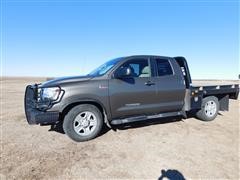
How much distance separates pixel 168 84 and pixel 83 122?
253cm

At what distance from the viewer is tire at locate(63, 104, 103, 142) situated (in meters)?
4.56

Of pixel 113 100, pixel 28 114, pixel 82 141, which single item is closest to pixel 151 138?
pixel 113 100

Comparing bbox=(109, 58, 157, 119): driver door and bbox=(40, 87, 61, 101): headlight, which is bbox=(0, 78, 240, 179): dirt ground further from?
bbox=(40, 87, 61, 101): headlight

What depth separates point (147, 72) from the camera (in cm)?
548

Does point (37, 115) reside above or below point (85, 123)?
above

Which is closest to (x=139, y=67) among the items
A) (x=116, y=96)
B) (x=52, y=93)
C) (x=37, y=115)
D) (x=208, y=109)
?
(x=116, y=96)

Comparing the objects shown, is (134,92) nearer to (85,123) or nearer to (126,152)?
(85,123)

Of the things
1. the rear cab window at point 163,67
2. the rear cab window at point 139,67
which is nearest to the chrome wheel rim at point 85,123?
the rear cab window at point 139,67

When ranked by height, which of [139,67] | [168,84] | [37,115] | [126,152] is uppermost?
[139,67]

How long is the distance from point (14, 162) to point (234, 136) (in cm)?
502

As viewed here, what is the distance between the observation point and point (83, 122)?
4.71 meters

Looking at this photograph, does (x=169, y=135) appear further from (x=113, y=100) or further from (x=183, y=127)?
(x=113, y=100)

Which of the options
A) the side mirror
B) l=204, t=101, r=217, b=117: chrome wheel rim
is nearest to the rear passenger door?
the side mirror

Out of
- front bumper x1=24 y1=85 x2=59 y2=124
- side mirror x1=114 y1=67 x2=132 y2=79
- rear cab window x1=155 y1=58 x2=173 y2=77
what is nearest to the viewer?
front bumper x1=24 y1=85 x2=59 y2=124
